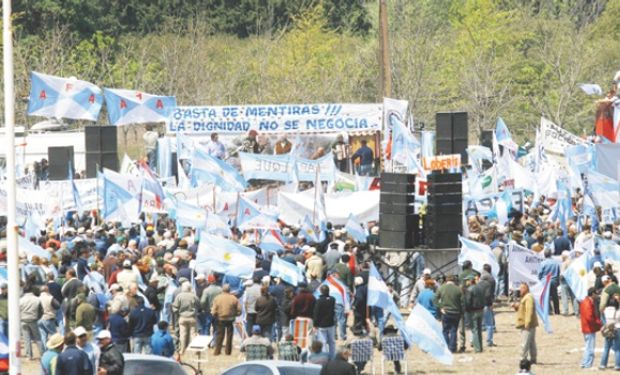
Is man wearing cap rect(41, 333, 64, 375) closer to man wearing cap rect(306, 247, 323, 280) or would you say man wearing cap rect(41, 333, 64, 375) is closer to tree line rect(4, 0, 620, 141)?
man wearing cap rect(306, 247, 323, 280)

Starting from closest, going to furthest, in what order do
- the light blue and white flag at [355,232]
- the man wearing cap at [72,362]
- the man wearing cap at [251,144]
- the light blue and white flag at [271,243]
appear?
the man wearing cap at [72,362]
the light blue and white flag at [271,243]
the light blue and white flag at [355,232]
the man wearing cap at [251,144]

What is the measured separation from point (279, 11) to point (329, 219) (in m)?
46.6

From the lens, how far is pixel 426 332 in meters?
26.8

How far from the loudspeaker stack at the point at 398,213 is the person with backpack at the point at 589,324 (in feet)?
26.1

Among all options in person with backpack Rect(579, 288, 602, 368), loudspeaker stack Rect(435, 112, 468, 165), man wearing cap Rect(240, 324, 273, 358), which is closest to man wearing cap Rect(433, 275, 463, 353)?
person with backpack Rect(579, 288, 602, 368)

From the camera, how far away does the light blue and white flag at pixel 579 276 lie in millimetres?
31312

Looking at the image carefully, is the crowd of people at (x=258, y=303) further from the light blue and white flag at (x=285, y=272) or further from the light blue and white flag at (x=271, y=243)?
the light blue and white flag at (x=271, y=243)

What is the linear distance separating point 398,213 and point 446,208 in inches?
38.0

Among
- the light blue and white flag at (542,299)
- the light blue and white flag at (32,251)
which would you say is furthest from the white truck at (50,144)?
the light blue and white flag at (542,299)

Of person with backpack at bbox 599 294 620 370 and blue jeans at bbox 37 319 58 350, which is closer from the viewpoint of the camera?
person with backpack at bbox 599 294 620 370

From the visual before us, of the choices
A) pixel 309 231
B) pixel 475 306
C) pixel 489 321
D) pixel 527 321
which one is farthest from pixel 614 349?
pixel 309 231

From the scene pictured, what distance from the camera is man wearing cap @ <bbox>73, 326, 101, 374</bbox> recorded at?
22.3m

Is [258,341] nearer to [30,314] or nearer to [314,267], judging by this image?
[30,314]

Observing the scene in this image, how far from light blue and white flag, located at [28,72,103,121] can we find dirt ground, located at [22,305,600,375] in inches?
435
